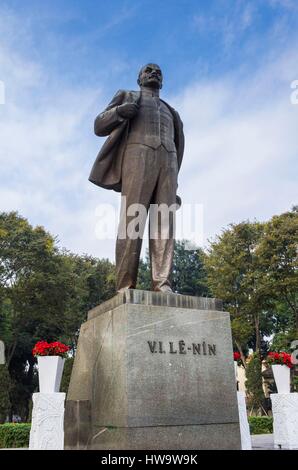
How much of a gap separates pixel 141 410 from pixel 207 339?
1078 mm

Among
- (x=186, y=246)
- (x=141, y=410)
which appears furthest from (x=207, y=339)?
(x=186, y=246)

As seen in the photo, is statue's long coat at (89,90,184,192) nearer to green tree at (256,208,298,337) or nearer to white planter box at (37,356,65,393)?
white planter box at (37,356,65,393)

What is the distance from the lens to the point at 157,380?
4.44 metres

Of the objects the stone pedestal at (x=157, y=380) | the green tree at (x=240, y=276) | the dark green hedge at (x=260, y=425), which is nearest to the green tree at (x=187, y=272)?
the green tree at (x=240, y=276)

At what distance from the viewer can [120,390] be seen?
432 cm

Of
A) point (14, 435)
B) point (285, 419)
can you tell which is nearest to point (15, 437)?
point (14, 435)

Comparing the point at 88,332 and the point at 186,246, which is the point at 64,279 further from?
the point at 88,332

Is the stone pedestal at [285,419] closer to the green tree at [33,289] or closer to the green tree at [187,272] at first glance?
the green tree at [33,289]

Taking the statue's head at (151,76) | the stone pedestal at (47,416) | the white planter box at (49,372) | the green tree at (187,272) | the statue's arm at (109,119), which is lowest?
the stone pedestal at (47,416)

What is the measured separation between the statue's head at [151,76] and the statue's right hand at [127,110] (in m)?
0.64

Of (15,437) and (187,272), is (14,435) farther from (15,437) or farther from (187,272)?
(187,272)

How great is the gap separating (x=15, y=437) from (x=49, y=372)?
1034cm

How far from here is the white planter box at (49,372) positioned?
7395 millimetres

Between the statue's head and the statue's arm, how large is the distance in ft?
1.21
